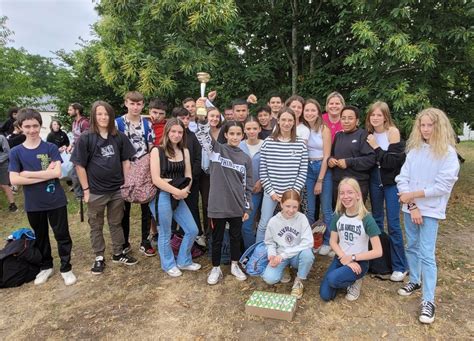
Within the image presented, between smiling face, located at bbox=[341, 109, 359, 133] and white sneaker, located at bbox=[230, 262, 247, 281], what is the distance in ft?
Result: 6.84

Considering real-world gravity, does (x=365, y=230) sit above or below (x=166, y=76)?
below

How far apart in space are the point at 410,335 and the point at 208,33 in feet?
17.6

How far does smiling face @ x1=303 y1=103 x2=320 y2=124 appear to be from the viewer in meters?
4.27

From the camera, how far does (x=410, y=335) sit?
3041mm

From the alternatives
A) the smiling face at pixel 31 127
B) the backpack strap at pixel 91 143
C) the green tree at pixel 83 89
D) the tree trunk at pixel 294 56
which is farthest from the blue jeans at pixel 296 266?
the green tree at pixel 83 89

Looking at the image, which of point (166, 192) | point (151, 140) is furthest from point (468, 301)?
point (151, 140)

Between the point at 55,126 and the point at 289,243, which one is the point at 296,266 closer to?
the point at 289,243

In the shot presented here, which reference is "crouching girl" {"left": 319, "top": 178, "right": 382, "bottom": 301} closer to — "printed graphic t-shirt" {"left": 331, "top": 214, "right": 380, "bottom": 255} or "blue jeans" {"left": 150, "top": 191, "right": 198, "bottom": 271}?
"printed graphic t-shirt" {"left": 331, "top": 214, "right": 380, "bottom": 255}

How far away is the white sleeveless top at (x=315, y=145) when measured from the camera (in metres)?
4.29

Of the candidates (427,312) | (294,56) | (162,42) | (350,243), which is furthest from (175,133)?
(294,56)

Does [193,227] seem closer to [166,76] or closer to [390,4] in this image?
[166,76]

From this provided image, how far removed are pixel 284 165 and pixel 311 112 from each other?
825 mm

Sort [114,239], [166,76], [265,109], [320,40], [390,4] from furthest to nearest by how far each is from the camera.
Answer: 1. [320,40]
2. [166,76]
3. [390,4]
4. [265,109]
5. [114,239]

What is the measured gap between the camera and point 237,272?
13.5 ft
